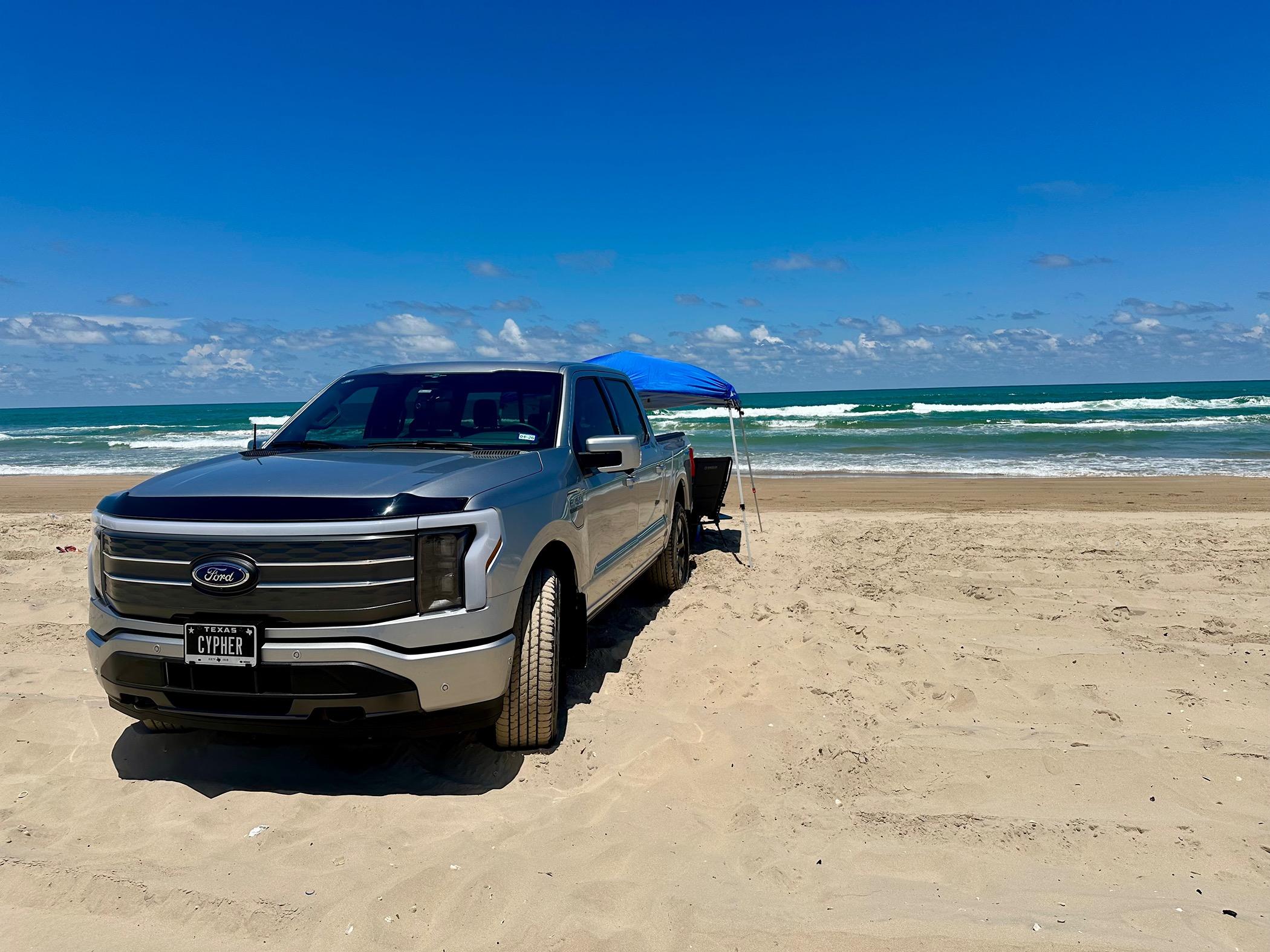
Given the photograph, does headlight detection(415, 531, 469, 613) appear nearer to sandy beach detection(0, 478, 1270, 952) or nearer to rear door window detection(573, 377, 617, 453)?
sandy beach detection(0, 478, 1270, 952)

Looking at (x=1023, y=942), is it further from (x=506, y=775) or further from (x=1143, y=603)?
(x=1143, y=603)

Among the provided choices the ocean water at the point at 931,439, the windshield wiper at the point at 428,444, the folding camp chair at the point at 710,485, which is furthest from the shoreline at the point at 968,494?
the windshield wiper at the point at 428,444

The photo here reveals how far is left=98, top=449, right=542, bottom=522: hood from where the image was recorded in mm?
2949

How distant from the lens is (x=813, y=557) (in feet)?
26.4

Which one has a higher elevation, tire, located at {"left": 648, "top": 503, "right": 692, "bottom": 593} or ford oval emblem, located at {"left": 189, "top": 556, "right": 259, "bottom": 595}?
ford oval emblem, located at {"left": 189, "top": 556, "right": 259, "bottom": 595}

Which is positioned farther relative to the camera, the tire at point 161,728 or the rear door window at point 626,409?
the rear door window at point 626,409

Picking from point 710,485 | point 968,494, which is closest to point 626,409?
point 710,485

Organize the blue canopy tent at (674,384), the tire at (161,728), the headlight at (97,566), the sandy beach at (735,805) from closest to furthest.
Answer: the sandy beach at (735,805) → the headlight at (97,566) → the tire at (161,728) → the blue canopy tent at (674,384)

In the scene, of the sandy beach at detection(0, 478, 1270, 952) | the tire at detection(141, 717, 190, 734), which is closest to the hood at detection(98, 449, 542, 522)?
the tire at detection(141, 717, 190, 734)

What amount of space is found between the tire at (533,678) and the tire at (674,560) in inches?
110

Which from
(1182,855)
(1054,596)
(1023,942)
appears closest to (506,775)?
(1023,942)

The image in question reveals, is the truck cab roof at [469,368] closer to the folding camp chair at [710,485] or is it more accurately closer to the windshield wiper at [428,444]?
the windshield wiper at [428,444]

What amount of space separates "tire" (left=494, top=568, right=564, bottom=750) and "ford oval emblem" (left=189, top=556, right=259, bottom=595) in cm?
100

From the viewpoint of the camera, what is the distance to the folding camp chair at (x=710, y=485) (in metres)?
9.10
